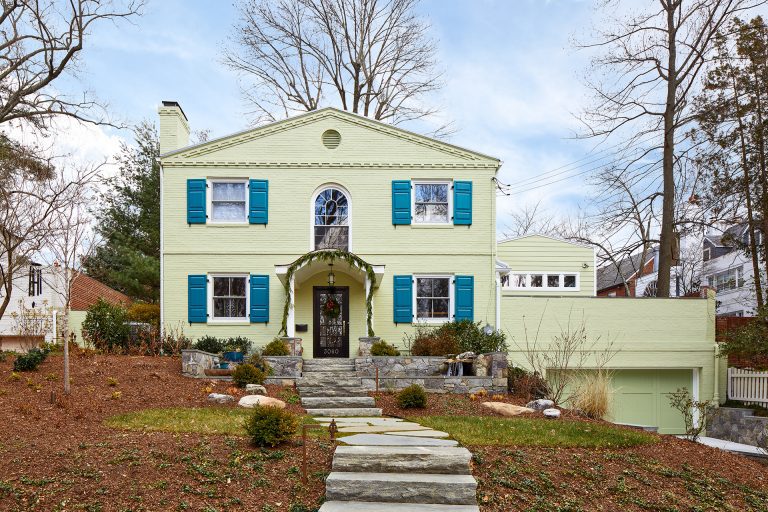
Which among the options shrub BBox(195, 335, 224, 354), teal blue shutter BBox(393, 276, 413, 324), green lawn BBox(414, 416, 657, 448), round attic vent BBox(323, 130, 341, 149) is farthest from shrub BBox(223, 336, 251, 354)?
green lawn BBox(414, 416, 657, 448)

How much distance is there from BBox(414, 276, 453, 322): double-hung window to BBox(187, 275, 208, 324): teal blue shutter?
5355 mm

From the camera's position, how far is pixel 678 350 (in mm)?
16891

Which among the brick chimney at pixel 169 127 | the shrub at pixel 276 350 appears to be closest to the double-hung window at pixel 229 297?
the shrub at pixel 276 350

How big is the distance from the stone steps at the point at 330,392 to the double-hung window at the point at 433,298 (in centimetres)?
428

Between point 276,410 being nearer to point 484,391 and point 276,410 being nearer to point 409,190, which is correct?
point 484,391

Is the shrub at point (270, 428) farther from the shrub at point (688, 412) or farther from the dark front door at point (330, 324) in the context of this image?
the dark front door at point (330, 324)

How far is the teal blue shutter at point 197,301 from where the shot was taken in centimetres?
1633

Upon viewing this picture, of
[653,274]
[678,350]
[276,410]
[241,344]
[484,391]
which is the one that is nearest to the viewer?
[276,410]

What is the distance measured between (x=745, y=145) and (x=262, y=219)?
42.9 ft

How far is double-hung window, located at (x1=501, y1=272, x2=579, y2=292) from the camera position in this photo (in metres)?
21.5

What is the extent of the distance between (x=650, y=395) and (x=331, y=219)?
963 centimetres

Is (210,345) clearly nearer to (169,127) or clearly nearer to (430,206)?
(169,127)

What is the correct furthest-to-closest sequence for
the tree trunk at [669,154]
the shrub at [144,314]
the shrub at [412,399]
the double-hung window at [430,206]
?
the tree trunk at [669,154] → the shrub at [144,314] → the double-hung window at [430,206] → the shrub at [412,399]

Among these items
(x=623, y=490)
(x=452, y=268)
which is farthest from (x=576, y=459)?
A: (x=452, y=268)
